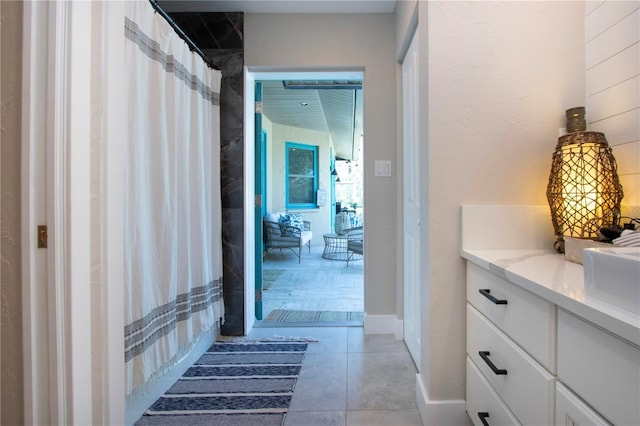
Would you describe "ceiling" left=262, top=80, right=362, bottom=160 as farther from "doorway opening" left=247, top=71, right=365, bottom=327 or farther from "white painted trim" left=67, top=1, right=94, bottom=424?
"white painted trim" left=67, top=1, right=94, bottom=424

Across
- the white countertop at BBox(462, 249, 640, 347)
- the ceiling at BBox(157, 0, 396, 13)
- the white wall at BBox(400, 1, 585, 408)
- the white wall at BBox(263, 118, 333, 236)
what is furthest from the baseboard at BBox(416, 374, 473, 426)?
the white wall at BBox(263, 118, 333, 236)

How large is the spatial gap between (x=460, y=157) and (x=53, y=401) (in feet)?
5.01

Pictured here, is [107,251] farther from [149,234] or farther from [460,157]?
[460,157]

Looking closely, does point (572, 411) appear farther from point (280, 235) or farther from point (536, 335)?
point (280, 235)

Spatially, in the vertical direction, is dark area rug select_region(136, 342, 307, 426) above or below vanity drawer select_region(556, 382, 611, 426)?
below

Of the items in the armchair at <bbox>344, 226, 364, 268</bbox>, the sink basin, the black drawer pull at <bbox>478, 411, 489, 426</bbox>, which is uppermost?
the sink basin

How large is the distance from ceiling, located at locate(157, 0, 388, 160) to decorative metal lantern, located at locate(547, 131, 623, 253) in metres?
1.73

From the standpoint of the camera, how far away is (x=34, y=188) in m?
0.80

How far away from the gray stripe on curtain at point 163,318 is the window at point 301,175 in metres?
5.18

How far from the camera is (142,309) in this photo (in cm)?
138

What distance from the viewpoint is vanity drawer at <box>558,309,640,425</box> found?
562mm

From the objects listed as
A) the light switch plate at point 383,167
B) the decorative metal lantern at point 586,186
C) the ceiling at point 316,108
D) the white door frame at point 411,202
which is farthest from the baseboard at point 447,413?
the ceiling at point 316,108

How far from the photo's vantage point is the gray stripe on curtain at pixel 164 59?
134cm

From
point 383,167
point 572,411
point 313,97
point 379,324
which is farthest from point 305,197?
point 572,411
